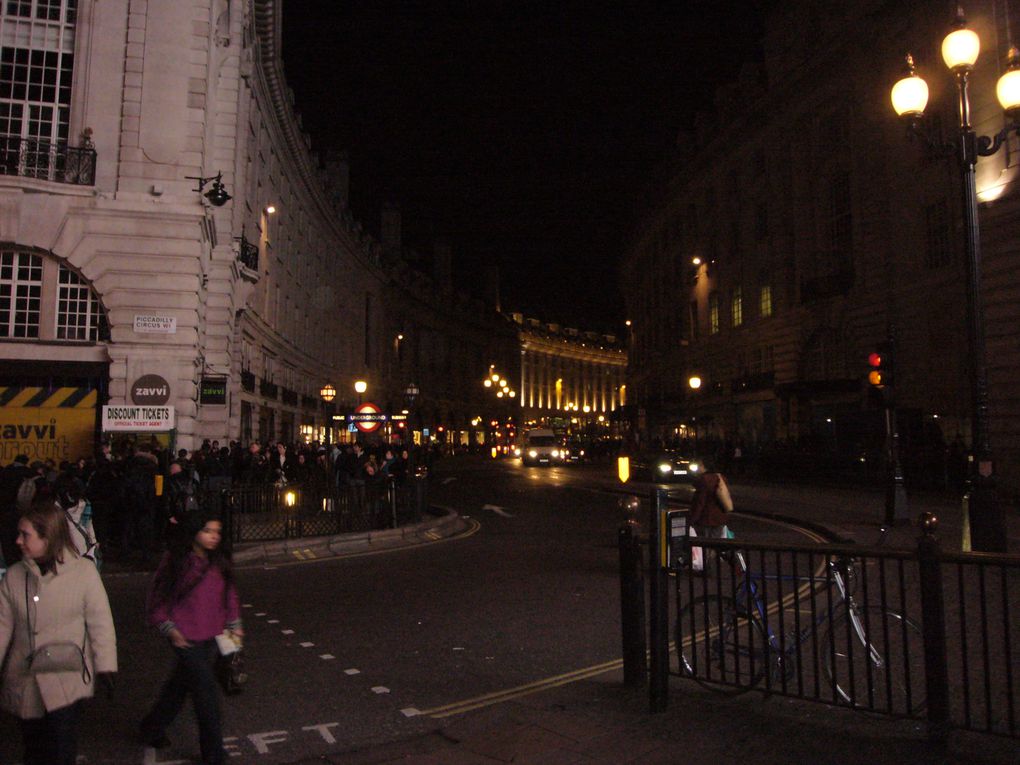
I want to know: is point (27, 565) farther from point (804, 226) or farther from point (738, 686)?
point (804, 226)

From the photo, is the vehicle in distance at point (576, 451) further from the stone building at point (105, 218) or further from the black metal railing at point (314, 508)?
the black metal railing at point (314, 508)

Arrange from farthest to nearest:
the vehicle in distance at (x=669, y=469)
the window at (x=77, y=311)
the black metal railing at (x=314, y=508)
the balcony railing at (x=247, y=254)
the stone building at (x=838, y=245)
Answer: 1. the vehicle in distance at (x=669, y=469)
2. the balcony railing at (x=247, y=254)
3. the stone building at (x=838, y=245)
4. the window at (x=77, y=311)
5. the black metal railing at (x=314, y=508)

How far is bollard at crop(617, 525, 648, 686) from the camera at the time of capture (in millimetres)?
5490

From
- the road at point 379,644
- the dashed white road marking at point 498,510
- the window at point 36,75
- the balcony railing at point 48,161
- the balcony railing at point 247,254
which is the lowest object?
the road at point 379,644

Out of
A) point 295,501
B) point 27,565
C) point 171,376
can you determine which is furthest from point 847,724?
point 171,376

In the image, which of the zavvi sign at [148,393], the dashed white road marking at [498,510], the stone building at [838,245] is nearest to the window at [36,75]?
the zavvi sign at [148,393]

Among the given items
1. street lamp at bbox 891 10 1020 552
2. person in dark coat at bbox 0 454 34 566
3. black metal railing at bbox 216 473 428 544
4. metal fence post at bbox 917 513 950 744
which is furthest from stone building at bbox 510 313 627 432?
metal fence post at bbox 917 513 950 744

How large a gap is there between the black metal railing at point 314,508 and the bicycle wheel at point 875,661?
10669 mm

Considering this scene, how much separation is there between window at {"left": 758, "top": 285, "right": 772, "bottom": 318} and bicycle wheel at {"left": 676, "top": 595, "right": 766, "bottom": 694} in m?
38.2

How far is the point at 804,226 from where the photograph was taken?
3838 centimetres

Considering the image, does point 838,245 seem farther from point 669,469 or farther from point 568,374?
point 568,374

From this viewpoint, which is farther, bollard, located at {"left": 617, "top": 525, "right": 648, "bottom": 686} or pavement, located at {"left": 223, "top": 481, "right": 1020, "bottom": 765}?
bollard, located at {"left": 617, "top": 525, "right": 648, "bottom": 686}

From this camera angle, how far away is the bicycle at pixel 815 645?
16.2 feet

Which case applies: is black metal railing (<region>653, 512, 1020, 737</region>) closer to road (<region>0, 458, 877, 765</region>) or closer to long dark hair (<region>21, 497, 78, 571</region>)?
road (<region>0, 458, 877, 765</region>)
